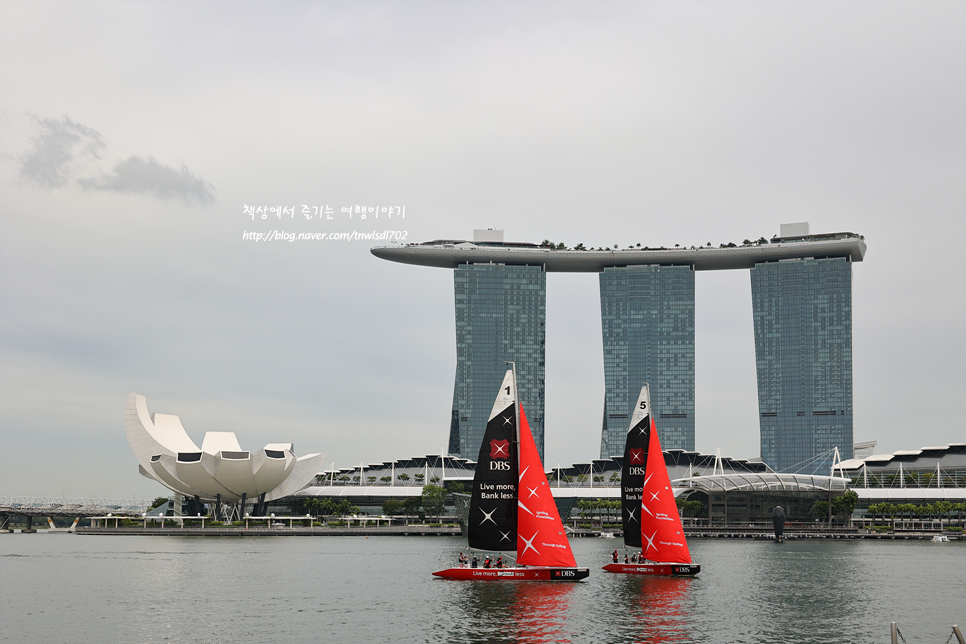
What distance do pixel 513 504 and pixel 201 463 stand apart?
13344 cm

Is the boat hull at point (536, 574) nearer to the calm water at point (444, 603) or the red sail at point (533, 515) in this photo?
the red sail at point (533, 515)

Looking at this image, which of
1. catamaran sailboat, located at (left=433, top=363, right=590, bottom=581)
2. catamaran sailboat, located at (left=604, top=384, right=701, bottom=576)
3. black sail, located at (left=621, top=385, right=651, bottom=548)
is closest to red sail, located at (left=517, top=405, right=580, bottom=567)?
catamaran sailboat, located at (left=433, top=363, right=590, bottom=581)

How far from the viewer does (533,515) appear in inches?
2525

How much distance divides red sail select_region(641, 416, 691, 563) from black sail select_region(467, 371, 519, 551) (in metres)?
14.2

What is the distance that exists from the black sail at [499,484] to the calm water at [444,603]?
13.2 ft

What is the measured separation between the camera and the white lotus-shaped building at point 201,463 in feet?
614

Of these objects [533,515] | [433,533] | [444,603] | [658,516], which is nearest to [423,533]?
[433,533]

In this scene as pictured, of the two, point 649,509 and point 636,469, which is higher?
point 636,469

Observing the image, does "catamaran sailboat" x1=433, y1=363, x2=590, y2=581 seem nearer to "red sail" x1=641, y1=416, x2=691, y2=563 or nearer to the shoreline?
"red sail" x1=641, y1=416, x2=691, y2=563

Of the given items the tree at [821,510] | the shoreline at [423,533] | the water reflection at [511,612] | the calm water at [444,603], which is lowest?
the shoreline at [423,533]

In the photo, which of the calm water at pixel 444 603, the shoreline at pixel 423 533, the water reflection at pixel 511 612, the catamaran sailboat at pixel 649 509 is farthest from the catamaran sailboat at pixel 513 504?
the shoreline at pixel 423 533

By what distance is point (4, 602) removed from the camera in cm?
6631

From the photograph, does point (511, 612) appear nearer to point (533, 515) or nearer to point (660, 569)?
point (533, 515)

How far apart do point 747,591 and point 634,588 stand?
8.96m
